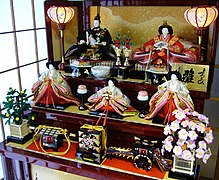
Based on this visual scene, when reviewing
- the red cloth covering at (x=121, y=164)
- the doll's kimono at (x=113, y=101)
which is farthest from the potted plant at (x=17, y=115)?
the doll's kimono at (x=113, y=101)

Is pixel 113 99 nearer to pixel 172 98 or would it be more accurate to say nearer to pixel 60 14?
pixel 172 98

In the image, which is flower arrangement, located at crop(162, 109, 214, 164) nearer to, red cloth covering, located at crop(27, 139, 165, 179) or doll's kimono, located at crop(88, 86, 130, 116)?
red cloth covering, located at crop(27, 139, 165, 179)

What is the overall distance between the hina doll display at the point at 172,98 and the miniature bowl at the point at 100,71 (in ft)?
1.91

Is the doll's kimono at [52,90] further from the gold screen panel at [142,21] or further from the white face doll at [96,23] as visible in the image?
the gold screen panel at [142,21]

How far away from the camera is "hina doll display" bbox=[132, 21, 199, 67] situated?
211 centimetres

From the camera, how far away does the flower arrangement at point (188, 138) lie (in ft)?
4.82

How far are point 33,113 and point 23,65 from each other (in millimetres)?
725

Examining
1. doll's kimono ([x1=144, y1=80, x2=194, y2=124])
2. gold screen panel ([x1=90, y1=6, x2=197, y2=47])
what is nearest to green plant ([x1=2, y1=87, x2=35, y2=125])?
doll's kimono ([x1=144, y1=80, x2=194, y2=124])

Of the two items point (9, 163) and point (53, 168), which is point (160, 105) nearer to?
point (53, 168)

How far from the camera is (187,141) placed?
1484mm

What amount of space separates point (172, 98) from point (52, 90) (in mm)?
907

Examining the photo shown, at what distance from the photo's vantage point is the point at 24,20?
2.64m

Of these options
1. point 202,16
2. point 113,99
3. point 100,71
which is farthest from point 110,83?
point 202,16

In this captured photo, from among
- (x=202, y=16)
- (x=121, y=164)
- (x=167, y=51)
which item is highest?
(x=202, y=16)
